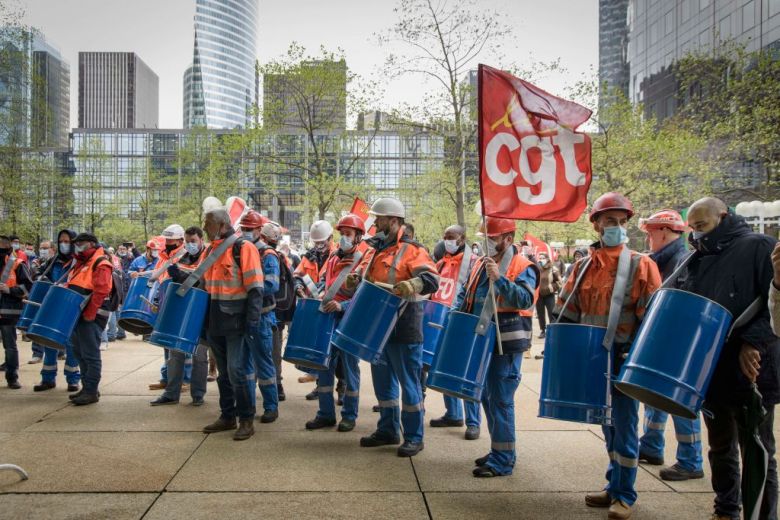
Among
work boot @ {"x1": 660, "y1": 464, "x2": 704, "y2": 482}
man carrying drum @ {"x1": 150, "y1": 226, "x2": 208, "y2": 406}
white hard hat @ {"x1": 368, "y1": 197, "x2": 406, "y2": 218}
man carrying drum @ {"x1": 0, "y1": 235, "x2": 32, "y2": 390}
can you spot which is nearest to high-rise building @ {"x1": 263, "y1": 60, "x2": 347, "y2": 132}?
man carrying drum @ {"x1": 0, "y1": 235, "x2": 32, "y2": 390}

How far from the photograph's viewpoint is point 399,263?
576 centimetres

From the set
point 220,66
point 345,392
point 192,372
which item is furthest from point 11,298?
point 220,66

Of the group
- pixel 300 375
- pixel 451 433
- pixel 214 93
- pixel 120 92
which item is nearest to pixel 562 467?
pixel 451 433

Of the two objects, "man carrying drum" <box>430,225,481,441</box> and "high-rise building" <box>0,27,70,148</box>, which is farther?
"high-rise building" <box>0,27,70,148</box>

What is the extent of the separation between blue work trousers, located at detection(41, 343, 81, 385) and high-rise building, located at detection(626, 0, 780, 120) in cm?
3061

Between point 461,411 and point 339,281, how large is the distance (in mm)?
1839

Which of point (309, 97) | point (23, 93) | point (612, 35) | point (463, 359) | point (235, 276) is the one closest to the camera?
point (463, 359)

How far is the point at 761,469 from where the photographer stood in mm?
A: 3564

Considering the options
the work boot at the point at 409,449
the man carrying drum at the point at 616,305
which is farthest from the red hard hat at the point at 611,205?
the work boot at the point at 409,449

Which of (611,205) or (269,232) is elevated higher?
(611,205)

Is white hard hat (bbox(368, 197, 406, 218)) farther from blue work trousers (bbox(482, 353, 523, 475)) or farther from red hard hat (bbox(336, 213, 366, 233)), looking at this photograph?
blue work trousers (bbox(482, 353, 523, 475))

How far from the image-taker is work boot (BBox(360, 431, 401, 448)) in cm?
591

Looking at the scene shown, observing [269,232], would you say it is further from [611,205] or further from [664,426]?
[664,426]

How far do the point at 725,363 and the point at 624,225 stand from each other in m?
1.21
